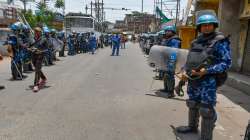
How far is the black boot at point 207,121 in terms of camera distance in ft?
16.3

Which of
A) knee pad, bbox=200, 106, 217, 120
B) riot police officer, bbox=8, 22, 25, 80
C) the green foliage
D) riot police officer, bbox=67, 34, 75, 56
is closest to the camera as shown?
knee pad, bbox=200, 106, 217, 120

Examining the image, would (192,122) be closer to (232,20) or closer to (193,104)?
(193,104)

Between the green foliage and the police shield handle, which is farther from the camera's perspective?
the green foliage

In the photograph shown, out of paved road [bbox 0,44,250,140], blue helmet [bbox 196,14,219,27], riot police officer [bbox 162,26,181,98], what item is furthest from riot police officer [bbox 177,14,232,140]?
riot police officer [bbox 162,26,181,98]

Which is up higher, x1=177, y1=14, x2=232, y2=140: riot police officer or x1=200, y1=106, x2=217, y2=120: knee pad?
x1=177, y1=14, x2=232, y2=140: riot police officer

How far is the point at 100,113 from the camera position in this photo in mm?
7008

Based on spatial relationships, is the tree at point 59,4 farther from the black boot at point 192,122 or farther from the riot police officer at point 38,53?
the black boot at point 192,122

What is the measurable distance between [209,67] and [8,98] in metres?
5.24

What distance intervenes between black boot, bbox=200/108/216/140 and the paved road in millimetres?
543

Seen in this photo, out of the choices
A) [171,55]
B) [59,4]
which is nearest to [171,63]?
[171,55]

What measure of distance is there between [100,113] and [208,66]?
9.17 ft

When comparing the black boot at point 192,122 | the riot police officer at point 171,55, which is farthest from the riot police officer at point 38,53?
the black boot at point 192,122

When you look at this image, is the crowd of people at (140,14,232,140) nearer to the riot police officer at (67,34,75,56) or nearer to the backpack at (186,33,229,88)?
the backpack at (186,33,229,88)

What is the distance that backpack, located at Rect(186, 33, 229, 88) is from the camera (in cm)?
490
